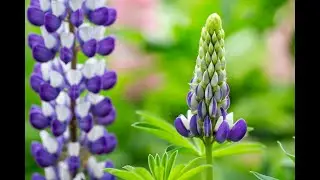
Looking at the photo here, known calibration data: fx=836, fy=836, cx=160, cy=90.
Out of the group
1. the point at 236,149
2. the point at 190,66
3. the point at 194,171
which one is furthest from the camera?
the point at 190,66

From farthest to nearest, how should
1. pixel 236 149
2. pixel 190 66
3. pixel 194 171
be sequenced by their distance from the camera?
pixel 190 66, pixel 236 149, pixel 194 171

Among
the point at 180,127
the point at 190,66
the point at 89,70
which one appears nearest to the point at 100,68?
the point at 89,70

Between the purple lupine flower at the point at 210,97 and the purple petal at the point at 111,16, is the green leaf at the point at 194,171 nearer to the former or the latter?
the purple lupine flower at the point at 210,97

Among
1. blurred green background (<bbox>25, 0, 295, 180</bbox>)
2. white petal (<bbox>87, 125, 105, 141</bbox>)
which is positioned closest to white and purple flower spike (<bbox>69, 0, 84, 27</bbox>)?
white petal (<bbox>87, 125, 105, 141</bbox>)

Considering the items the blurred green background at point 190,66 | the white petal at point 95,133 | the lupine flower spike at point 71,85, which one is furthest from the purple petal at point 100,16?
the blurred green background at point 190,66

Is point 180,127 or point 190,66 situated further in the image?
point 190,66

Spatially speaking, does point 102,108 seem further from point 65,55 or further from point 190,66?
point 190,66
